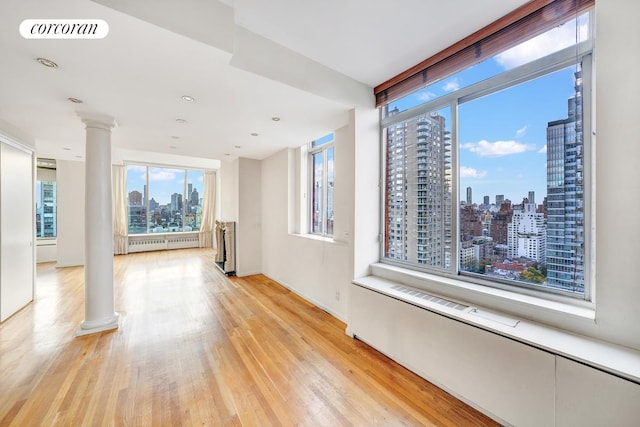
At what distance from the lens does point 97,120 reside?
9.23 ft

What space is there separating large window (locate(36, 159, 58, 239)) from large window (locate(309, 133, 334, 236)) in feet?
24.1

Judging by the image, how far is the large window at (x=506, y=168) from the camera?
161cm

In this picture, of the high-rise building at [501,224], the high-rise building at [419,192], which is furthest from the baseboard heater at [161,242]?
the high-rise building at [501,224]

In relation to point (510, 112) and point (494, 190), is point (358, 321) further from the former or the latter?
point (510, 112)

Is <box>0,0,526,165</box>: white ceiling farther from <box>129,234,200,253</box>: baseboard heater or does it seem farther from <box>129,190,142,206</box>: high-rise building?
<box>129,234,200,253</box>: baseboard heater

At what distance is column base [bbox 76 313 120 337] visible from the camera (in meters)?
2.79

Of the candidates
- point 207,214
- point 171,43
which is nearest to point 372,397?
point 171,43

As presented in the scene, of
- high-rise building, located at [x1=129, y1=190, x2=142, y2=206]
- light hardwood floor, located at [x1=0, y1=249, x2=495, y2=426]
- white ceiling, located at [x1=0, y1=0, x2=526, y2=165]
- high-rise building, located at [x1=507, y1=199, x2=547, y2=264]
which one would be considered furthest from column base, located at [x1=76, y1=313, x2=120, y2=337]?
high-rise building, located at [x1=129, y1=190, x2=142, y2=206]

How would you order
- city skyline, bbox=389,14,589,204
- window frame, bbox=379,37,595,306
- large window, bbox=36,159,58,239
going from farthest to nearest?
large window, bbox=36,159,58,239
city skyline, bbox=389,14,589,204
window frame, bbox=379,37,595,306

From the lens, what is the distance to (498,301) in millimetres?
1817

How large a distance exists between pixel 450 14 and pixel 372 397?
302cm

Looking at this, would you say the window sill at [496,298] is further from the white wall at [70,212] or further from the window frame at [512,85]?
the white wall at [70,212]

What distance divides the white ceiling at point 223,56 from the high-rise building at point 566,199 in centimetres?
92

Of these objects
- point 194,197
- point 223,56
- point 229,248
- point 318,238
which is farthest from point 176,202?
point 223,56
